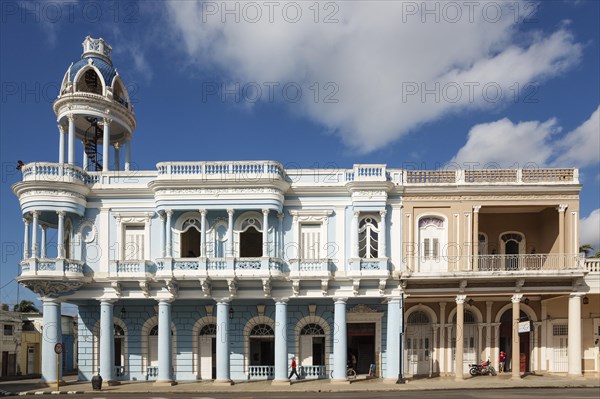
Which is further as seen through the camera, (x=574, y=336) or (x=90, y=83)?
(x=90, y=83)

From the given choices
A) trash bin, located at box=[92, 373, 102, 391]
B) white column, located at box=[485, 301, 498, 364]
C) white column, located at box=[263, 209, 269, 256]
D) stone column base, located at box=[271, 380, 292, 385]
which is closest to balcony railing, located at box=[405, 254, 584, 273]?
white column, located at box=[485, 301, 498, 364]

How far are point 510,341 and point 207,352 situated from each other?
16241mm

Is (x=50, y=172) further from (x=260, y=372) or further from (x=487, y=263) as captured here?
(x=487, y=263)

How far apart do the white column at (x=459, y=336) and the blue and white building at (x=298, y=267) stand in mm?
93

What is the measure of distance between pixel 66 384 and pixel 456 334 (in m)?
19.8

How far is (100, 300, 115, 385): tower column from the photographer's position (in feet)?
79.9

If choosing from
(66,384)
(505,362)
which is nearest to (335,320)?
(505,362)

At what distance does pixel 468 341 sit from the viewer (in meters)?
26.6

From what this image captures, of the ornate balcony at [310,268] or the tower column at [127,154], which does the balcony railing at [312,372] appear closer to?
the ornate balcony at [310,268]

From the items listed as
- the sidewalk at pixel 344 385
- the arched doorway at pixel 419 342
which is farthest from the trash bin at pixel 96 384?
the arched doorway at pixel 419 342

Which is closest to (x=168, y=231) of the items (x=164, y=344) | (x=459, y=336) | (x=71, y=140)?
(x=164, y=344)

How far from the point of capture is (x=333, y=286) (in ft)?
81.0

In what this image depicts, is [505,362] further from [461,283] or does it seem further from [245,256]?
[245,256]

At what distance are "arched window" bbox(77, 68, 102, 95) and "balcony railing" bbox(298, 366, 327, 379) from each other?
18578 mm
